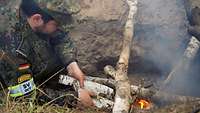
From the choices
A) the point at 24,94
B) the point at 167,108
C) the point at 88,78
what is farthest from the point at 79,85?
the point at 167,108

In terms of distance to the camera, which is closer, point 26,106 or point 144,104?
point 26,106

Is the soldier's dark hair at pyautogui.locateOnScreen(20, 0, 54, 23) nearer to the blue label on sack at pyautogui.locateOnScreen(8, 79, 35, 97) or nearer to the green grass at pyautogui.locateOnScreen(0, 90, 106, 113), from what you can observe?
the blue label on sack at pyautogui.locateOnScreen(8, 79, 35, 97)

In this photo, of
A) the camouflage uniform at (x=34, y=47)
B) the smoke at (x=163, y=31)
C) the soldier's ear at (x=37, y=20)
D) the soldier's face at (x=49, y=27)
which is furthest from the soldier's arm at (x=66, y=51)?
the smoke at (x=163, y=31)

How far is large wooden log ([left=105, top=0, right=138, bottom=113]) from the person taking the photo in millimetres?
5423

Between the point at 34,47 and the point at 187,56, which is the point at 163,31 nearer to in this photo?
the point at 187,56

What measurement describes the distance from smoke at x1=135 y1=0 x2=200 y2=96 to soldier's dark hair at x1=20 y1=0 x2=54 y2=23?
5.70 feet

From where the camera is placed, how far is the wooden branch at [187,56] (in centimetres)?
608

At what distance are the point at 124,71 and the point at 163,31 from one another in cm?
118

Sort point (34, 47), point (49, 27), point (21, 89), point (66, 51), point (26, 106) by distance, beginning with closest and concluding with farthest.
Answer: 1. point (26, 106)
2. point (21, 89)
3. point (49, 27)
4. point (34, 47)
5. point (66, 51)

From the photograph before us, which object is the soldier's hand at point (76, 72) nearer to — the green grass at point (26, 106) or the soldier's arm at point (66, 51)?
the soldier's arm at point (66, 51)

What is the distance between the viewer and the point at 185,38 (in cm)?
665

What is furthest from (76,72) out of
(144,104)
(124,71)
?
(144,104)

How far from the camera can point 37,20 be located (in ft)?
18.1

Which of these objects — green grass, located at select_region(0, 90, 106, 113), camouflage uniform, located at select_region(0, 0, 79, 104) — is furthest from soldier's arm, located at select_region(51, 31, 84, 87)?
green grass, located at select_region(0, 90, 106, 113)
